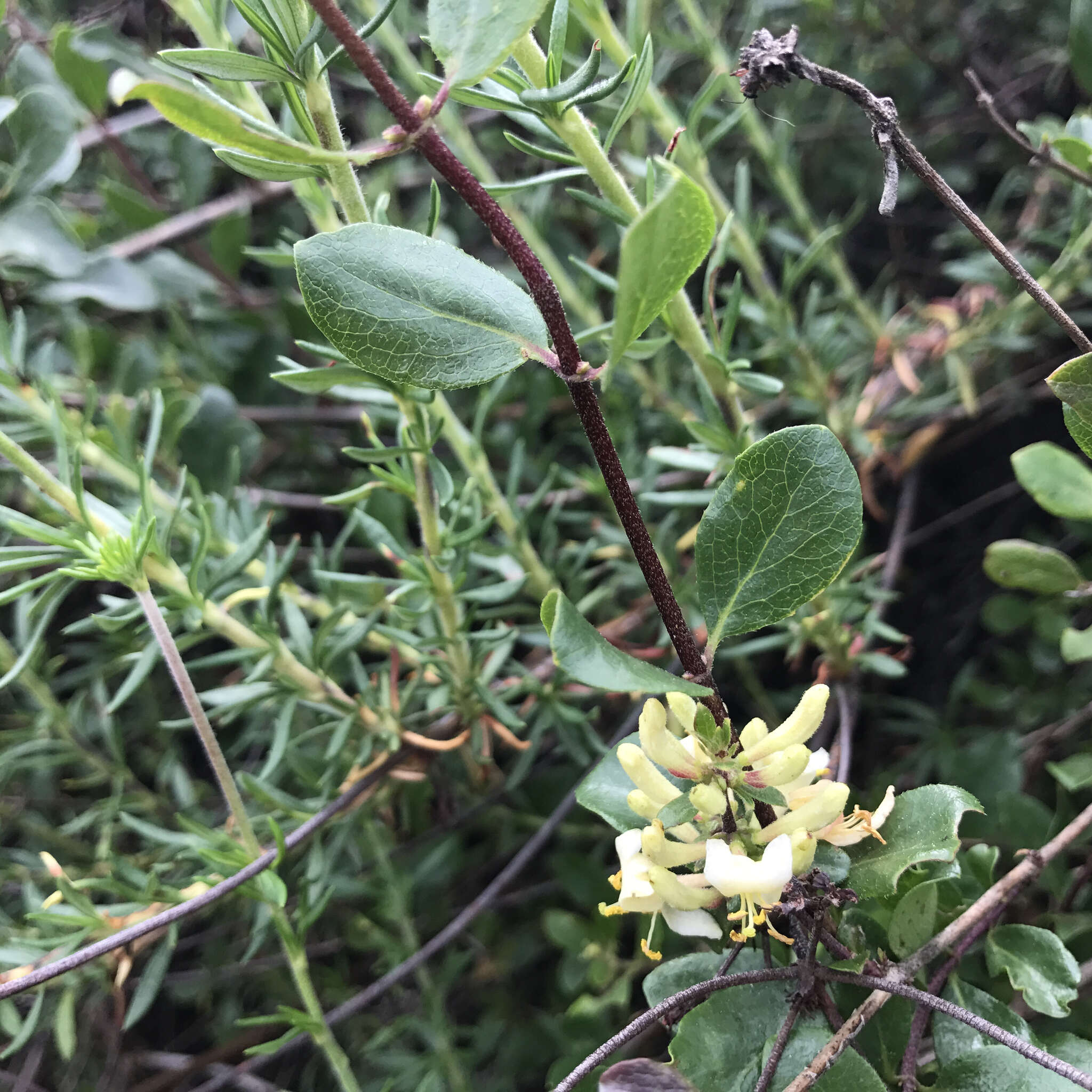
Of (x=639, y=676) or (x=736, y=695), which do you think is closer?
(x=639, y=676)

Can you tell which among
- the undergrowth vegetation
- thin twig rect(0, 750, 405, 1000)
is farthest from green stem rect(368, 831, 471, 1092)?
thin twig rect(0, 750, 405, 1000)

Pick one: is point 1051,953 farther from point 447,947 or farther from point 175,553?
point 175,553

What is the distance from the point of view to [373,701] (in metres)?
0.72

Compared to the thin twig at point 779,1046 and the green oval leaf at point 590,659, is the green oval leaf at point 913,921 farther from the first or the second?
the green oval leaf at point 590,659

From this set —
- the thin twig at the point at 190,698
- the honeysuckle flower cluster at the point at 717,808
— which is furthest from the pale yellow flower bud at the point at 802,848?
the thin twig at the point at 190,698

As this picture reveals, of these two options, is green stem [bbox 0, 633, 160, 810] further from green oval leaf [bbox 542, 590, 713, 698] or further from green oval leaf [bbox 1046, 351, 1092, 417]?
green oval leaf [bbox 1046, 351, 1092, 417]

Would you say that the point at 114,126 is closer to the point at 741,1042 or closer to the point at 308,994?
the point at 308,994

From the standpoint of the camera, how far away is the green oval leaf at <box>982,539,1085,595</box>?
583 mm

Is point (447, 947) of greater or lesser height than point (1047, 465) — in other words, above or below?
below

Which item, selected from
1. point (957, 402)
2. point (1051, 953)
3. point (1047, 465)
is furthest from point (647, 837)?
point (957, 402)

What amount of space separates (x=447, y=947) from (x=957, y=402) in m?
0.84

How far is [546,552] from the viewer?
2.67ft

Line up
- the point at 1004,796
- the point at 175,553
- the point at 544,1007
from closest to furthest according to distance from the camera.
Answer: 1. the point at 1004,796
2. the point at 175,553
3. the point at 544,1007

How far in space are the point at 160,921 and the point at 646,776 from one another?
322 mm
